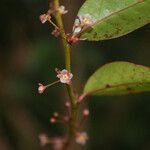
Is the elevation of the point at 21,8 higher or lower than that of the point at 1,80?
higher

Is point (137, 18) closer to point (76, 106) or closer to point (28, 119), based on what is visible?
point (76, 106)

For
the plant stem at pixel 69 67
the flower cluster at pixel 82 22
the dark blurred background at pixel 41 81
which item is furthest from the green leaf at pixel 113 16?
the dark blurred background at pixel 41 81

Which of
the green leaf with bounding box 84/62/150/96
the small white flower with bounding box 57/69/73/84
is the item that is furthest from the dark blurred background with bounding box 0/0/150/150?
the small white flower with bounding box 57/69/73/84

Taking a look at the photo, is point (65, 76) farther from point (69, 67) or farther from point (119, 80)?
point (119, 80)

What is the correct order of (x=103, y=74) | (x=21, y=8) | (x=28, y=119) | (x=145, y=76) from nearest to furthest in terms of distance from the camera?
(x=145, y=76), (x=103, y=74), (x=28, y=119), (x=21, y=8)

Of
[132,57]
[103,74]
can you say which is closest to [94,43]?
[132,57]

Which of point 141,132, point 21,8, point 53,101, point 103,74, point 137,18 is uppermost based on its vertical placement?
point 21,8
